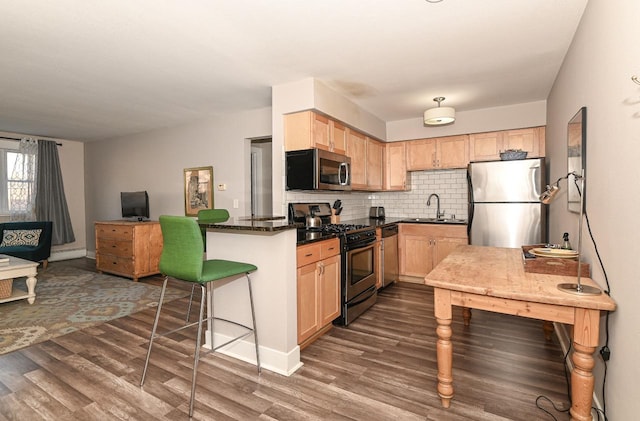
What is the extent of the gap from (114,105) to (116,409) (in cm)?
370

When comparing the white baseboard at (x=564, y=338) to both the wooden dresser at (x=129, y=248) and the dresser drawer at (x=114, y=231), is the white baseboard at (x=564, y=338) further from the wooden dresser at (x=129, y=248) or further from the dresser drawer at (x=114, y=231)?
the dresser drawer at (x=114, y=231)

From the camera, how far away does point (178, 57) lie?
281 centimetres

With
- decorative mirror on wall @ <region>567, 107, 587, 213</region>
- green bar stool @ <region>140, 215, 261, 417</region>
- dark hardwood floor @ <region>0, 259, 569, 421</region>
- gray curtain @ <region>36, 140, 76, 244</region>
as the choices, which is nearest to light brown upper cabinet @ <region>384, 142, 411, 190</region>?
dark hardwood floor @ <region>0, 259, 569, 421</region>

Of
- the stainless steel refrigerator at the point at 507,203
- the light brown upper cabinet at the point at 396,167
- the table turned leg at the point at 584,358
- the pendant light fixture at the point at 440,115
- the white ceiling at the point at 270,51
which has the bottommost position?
the table turned leg at the point at 584,358

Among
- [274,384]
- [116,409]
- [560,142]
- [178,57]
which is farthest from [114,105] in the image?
[560,142]

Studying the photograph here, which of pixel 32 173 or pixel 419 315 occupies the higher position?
pixel 32 173

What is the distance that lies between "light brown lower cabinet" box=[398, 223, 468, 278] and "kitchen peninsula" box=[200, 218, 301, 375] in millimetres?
2636

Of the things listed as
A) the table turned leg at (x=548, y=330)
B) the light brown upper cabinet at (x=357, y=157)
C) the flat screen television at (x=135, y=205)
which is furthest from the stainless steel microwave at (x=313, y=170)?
the flat screen television at (x=135, y=205)

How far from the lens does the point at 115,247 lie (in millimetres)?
5148

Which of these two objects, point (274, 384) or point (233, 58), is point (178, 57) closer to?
point (233, 58)

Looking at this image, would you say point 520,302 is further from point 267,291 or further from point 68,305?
point 68,305

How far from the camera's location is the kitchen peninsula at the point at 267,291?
230 cm

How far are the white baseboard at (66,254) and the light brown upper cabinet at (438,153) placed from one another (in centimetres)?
676

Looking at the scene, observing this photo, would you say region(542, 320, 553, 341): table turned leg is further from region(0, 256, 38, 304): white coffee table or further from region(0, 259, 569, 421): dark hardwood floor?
region(0, 256, 38, 304): white coffee table
